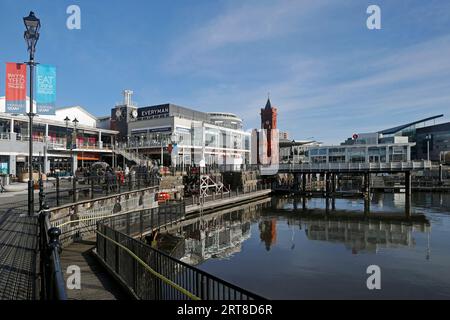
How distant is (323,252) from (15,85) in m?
19.5

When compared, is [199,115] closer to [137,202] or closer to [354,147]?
[354,147]

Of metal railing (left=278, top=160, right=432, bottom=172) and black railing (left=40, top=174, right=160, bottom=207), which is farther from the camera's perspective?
metal railing (left=278, top=160, right=432, bottom=172)

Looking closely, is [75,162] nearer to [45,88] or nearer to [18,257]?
[45,88]

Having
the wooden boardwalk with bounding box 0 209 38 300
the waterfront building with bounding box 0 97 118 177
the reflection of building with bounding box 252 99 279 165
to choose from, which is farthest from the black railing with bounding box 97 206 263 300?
the reflection of building with bounding box 252 99 279 165

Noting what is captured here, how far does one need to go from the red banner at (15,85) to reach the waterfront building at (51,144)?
1217cm

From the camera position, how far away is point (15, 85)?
1647 cm

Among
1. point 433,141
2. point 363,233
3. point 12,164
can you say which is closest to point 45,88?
point 363,233

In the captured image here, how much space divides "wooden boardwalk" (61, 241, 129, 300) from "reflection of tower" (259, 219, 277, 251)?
12.7 meters

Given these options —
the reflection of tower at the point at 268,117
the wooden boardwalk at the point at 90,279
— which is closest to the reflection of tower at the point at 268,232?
the wooden boardwalk at the point at 90,279

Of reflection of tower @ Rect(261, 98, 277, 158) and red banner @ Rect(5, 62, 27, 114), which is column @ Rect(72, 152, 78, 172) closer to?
red banner @ Rect(5, 62, 27, 114)

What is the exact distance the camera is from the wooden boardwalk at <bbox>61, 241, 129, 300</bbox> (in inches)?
318

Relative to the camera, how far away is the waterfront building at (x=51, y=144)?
3953 centimetres

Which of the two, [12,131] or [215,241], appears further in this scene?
[12,131]

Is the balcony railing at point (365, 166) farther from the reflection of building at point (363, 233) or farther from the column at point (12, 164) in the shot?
the column at point (12, 164)
